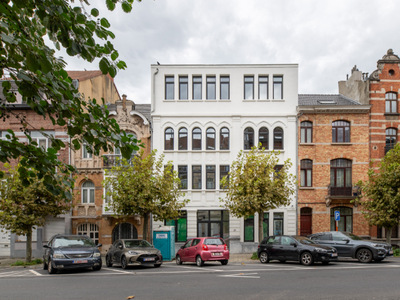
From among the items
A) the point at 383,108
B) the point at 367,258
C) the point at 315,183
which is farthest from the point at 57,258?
the point at 383,108

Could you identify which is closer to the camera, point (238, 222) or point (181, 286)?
point (181, 286)

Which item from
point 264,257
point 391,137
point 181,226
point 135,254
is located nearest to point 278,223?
point 181,226

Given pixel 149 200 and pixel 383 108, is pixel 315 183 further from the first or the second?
pixel 149 200

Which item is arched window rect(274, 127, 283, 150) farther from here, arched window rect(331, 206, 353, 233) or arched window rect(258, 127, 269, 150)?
arched window rect(331, 206, 353, 233)

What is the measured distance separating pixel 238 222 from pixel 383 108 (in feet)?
42.2

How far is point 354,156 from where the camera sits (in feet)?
90.5

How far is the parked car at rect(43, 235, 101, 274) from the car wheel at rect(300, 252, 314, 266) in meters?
8.56

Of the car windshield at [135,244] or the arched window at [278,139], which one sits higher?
the arched window at [278,139]

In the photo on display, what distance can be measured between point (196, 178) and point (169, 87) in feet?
22.0

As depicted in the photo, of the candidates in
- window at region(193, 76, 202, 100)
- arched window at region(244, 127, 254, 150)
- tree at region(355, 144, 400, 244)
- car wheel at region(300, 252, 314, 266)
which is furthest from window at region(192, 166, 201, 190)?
car wheel at region(300, 252, 314, 266)

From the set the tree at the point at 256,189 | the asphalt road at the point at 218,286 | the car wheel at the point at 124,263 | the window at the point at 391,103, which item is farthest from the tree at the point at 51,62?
the window at the point at 391,103

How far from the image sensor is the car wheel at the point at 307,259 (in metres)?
16.9

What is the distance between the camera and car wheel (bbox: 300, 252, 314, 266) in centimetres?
1689

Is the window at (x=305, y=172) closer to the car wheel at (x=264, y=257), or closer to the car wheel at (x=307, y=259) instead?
the car wheel at (x=264, y=257)
